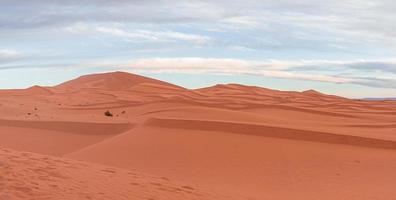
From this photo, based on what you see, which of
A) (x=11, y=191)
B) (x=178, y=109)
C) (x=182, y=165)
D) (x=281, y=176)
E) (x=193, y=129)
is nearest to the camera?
(x=11, y=191)

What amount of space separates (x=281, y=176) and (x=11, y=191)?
20.4ft

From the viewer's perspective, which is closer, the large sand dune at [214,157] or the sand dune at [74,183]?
the sand dune at [74,183]

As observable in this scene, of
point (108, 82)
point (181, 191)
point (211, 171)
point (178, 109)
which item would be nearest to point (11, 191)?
point (181, 191)

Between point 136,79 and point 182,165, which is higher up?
point 136,79

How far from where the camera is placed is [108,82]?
6372cm

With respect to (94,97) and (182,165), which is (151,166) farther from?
(94,97)

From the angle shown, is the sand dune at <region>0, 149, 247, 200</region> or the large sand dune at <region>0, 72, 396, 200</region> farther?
the large sand dune at <region>0, 72, 396, 200</region>

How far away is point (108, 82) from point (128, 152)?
50.6 metres

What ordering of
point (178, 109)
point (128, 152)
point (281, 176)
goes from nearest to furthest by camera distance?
point (281, 176) < point (128, 152) < point (178, 109)

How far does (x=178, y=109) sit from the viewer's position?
24031mm

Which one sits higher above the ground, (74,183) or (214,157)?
(74,183)

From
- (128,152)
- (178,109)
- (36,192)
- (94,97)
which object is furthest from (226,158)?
(94,97)

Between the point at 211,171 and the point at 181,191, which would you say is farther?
the point at 211,171

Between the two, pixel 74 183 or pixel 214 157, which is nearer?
pixel 74 183
